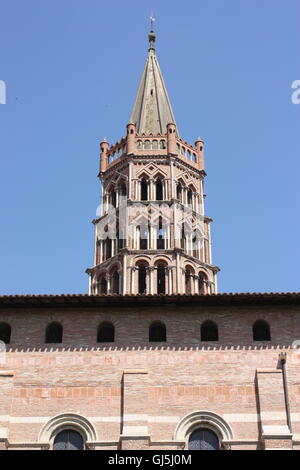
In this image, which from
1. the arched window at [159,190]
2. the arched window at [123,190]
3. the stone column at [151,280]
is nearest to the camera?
the stone column at [151,280]

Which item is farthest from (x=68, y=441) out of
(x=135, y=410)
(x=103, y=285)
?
Result: (x=103, y=285)

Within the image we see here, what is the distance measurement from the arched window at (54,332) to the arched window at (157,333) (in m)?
3.21

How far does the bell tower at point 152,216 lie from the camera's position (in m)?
56.1

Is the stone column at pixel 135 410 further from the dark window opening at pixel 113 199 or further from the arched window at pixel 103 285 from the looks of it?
the dark window opening at pixel 113 199

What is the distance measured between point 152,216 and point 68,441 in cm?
3031

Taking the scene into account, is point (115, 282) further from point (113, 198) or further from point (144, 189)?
point (144, 189)

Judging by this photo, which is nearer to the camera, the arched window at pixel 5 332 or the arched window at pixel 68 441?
the arched window at pixel 68 441

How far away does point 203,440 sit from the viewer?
94.4 feet

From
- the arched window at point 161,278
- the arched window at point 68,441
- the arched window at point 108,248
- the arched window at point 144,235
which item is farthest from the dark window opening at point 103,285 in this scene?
the arched window at point 68,441

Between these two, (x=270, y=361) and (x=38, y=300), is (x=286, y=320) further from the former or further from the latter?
(x=38, y=300)

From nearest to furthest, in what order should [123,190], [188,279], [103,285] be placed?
[188,279] < [103,285] < [123,190]

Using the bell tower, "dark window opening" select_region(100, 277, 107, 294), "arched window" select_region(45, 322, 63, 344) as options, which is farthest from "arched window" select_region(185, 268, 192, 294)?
"arched window" select_region(45, 322, 63, 344)

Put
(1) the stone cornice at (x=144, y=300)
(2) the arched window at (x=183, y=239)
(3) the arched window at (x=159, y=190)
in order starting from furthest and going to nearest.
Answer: (3) the arched window at (x=159, y=190), (2) the arched window at (x=183, y=239), (1) the stone cornice at (x=144, y=300)
